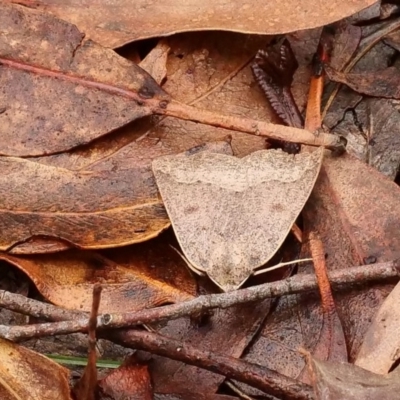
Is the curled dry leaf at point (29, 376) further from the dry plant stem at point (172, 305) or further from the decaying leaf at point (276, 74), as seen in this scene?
the decaying leaf at point (276, 74)

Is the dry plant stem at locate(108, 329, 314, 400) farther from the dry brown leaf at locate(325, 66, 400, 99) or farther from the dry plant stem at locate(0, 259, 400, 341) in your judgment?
the dry brown leaf at locate(325, 66, 400, 99)

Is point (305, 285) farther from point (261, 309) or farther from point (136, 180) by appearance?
point (136, 180)

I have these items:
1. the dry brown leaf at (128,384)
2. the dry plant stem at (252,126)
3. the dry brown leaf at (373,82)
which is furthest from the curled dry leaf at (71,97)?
the dry brown leaf at (128,384)

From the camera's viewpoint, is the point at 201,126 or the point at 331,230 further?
the point at 201,126

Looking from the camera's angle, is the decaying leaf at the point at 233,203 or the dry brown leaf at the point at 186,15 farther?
the dry brown leaf at the point at 186,15

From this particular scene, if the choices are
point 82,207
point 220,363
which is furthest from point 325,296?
point 82,207

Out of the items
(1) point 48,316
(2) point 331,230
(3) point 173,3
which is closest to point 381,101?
(2) point 331,230

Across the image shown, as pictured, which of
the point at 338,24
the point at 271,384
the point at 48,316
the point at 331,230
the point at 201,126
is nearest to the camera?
the point at 271,384
